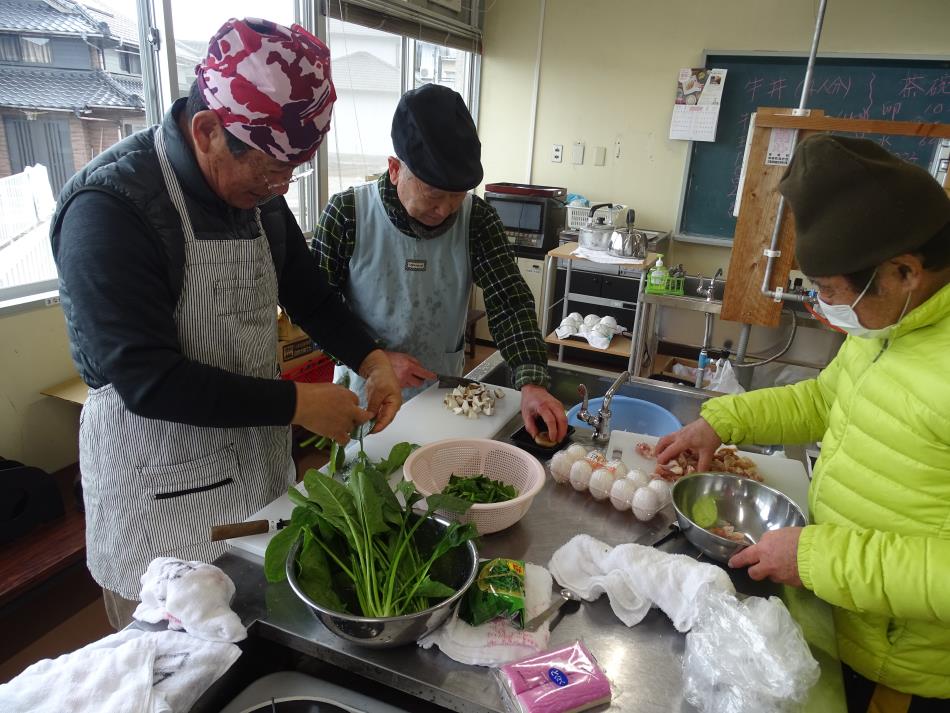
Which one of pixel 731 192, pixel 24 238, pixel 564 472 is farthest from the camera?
pixel 731 192

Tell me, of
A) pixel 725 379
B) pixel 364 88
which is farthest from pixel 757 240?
pixel 364 88

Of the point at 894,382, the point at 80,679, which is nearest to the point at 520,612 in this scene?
the point at 80,679

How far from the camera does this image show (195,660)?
0.85 metres

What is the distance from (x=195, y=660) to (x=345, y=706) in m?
0.23

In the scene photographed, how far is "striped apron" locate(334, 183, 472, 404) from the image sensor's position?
184cm

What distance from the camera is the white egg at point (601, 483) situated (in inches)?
51.2

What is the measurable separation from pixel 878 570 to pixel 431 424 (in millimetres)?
1014

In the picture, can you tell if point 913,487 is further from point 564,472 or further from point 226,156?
point 226,156

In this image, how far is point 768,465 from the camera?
150cm

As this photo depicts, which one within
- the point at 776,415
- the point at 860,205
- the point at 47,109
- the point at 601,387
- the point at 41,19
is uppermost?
the point at 41,19

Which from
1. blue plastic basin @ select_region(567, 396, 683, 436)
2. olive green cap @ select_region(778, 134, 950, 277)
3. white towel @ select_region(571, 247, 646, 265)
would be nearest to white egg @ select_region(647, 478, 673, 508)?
olive green cap @ select_region(778, 134, 950, 277)

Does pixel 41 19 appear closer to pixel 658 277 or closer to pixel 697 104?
pixel 658 277

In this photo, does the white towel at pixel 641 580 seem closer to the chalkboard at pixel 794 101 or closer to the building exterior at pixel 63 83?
the building exterior at pixel 63 83

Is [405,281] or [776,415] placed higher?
[405,281]
